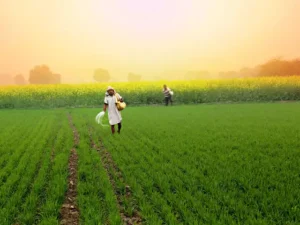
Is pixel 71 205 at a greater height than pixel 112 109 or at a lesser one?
lesser

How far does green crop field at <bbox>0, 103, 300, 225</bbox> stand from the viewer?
430 cm

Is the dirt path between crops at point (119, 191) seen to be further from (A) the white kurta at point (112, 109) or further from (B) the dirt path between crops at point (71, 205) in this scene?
(A) the white kurta at point (112, 109)

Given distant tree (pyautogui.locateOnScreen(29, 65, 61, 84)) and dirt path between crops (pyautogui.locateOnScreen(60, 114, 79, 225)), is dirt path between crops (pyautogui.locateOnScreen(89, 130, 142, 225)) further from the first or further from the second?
distant tree (pyautogui.locateOnScreen(29, 65, 61, 84))

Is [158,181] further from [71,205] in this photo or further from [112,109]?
[112,109]

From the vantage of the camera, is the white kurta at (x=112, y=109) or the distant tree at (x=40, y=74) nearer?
the white kurta at (x=112, y=109)

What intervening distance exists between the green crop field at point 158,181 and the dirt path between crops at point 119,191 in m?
0.02

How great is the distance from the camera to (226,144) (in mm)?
9156

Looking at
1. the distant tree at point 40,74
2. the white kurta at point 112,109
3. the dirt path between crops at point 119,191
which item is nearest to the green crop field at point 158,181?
the dirt path between crops at point 119,191

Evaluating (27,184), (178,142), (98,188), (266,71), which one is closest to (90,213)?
(98,188)

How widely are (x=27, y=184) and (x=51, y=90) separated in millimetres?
33220

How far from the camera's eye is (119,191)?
5.47 metres

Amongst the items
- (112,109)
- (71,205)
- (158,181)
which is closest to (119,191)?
(158,181)

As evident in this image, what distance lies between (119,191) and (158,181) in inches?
32.3

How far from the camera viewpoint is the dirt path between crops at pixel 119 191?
4.33 m
